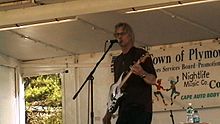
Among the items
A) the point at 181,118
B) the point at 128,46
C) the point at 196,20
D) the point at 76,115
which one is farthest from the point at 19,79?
the point at 128,46

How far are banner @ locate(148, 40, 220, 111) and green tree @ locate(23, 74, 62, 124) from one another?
2.30m

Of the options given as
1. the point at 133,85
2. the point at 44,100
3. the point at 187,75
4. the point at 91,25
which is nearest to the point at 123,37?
the point at 133,85

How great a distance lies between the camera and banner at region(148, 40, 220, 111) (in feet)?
20.3

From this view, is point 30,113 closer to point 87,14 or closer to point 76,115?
point 76,115

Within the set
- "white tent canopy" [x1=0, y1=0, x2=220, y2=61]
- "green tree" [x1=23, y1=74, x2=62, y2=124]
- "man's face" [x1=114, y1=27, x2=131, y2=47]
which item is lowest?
"green tree" [x1=23, y1=74, x2=62, y2=124]

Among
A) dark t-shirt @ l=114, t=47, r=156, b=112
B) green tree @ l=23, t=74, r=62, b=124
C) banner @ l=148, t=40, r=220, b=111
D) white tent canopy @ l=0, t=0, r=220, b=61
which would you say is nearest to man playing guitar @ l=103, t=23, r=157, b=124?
dark t-shirt @ l=114, t=47, r=156, b=112

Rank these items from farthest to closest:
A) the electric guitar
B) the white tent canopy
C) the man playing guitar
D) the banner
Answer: the banner
the white tent canopy
the electric guitar
the man playing guitar

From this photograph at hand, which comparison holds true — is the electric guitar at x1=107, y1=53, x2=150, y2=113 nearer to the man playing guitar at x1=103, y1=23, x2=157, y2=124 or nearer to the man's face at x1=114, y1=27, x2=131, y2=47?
the man playing guitar at x1=103, y1=23, x2=157, y2=124

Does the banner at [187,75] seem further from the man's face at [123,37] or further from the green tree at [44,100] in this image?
the man's face at [123,37]

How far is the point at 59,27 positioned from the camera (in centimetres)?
586

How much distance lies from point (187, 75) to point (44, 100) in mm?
4152

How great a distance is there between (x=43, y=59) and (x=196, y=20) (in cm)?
247

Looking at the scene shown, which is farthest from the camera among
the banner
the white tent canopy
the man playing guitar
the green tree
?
the green tree

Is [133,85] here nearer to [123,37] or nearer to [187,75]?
[123,37]
